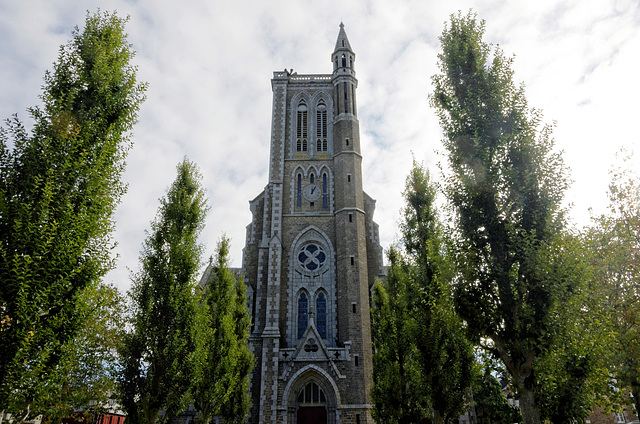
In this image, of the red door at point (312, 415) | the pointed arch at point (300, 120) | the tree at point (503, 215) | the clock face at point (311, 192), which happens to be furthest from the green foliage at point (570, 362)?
the pointed arch at point (300, 120)

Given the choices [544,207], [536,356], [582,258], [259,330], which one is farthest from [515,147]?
[259,330]

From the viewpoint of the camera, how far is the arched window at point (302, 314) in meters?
27.6

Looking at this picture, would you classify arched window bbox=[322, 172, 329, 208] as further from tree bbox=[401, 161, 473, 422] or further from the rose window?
tree bbox=[401, 161, 473, 422]

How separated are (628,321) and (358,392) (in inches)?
609

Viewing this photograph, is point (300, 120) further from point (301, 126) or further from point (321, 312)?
point (321, 312)

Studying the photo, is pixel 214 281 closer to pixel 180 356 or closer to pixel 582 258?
pixel 180 356

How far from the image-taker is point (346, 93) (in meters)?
34.5

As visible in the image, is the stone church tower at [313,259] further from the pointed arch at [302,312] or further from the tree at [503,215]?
the tree at [503,215]

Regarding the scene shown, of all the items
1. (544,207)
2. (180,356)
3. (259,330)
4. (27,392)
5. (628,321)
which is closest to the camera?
(27,392)

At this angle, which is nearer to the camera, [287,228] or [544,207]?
[544,207]

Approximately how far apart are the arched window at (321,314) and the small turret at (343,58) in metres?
19.3

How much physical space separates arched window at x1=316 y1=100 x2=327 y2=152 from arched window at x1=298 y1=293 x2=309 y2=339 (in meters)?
12.4

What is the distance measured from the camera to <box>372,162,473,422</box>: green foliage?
1496 cm

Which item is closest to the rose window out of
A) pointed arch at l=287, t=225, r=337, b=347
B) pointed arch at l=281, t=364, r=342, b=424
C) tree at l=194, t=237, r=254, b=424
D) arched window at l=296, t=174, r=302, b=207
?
pointed arch at l=287, t=225, r=337, b=347
